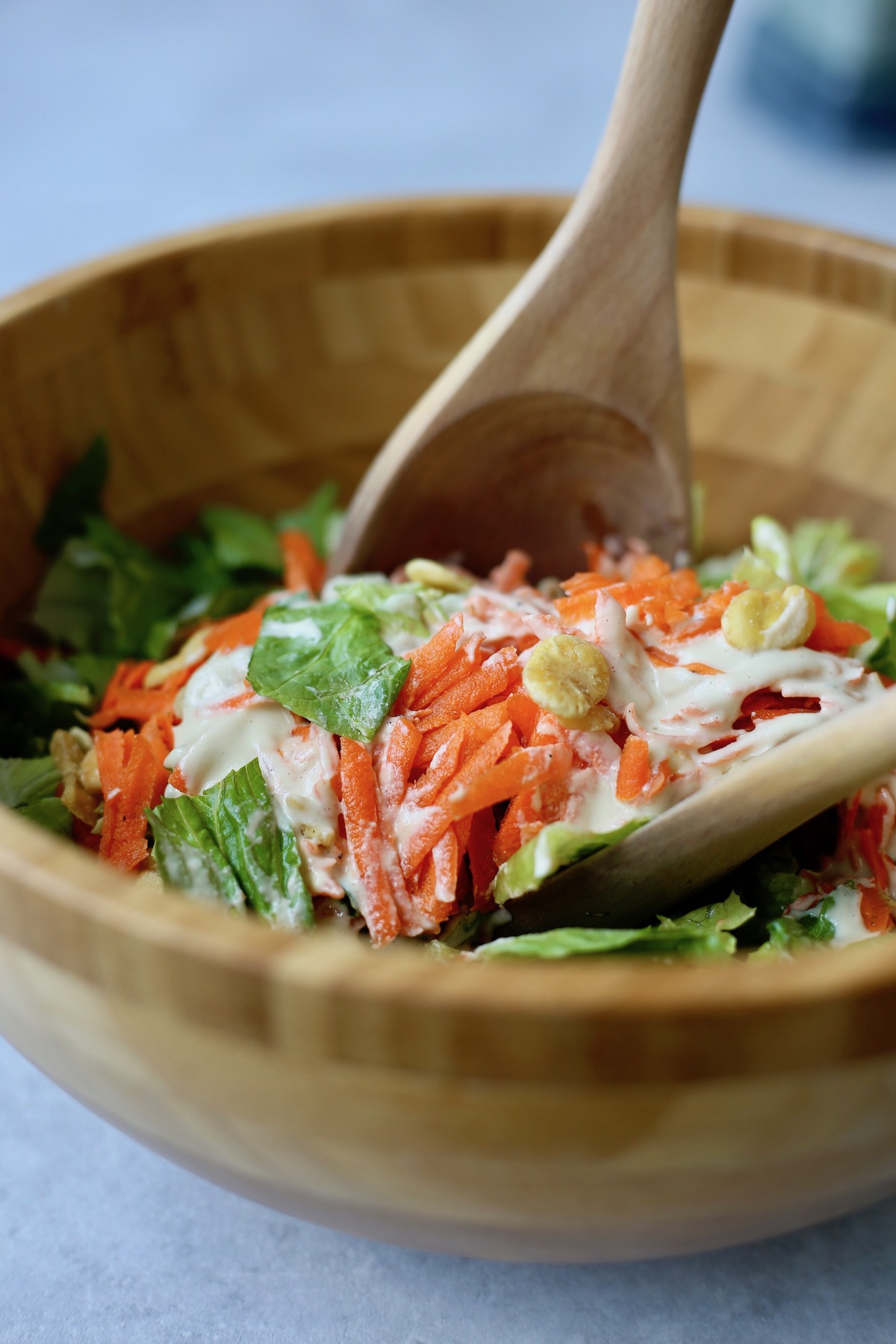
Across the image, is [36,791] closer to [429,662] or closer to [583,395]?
[429,662]

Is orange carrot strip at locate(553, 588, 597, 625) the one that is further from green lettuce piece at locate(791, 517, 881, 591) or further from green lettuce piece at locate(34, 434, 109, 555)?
green lettuce piece at locate(34, 434, 109, 555)

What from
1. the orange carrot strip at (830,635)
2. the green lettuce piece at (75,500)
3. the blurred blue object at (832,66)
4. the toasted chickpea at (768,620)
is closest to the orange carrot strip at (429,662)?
the toasted chickpea at (768,620)

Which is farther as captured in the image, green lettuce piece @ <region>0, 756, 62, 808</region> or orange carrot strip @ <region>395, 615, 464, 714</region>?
green lettuce piece @ <region>0, 756, 62, 808</region>

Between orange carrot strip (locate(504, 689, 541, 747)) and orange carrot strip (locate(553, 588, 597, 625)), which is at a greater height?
orange carrot strip (locate(553, 588, 597, 625))

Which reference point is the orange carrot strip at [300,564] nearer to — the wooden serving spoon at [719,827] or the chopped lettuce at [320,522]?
the chopped lettuce at [320,522]

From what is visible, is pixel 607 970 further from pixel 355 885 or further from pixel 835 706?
pixel 835 706

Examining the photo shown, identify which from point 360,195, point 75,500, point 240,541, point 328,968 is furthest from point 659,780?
point 360,195

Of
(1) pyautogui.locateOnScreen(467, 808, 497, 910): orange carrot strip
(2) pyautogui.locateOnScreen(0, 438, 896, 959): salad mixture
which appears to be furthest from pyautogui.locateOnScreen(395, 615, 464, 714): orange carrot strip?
(1) pyautogui.locateOnScreen(467, 808, 497, 910): orange carrot strip
